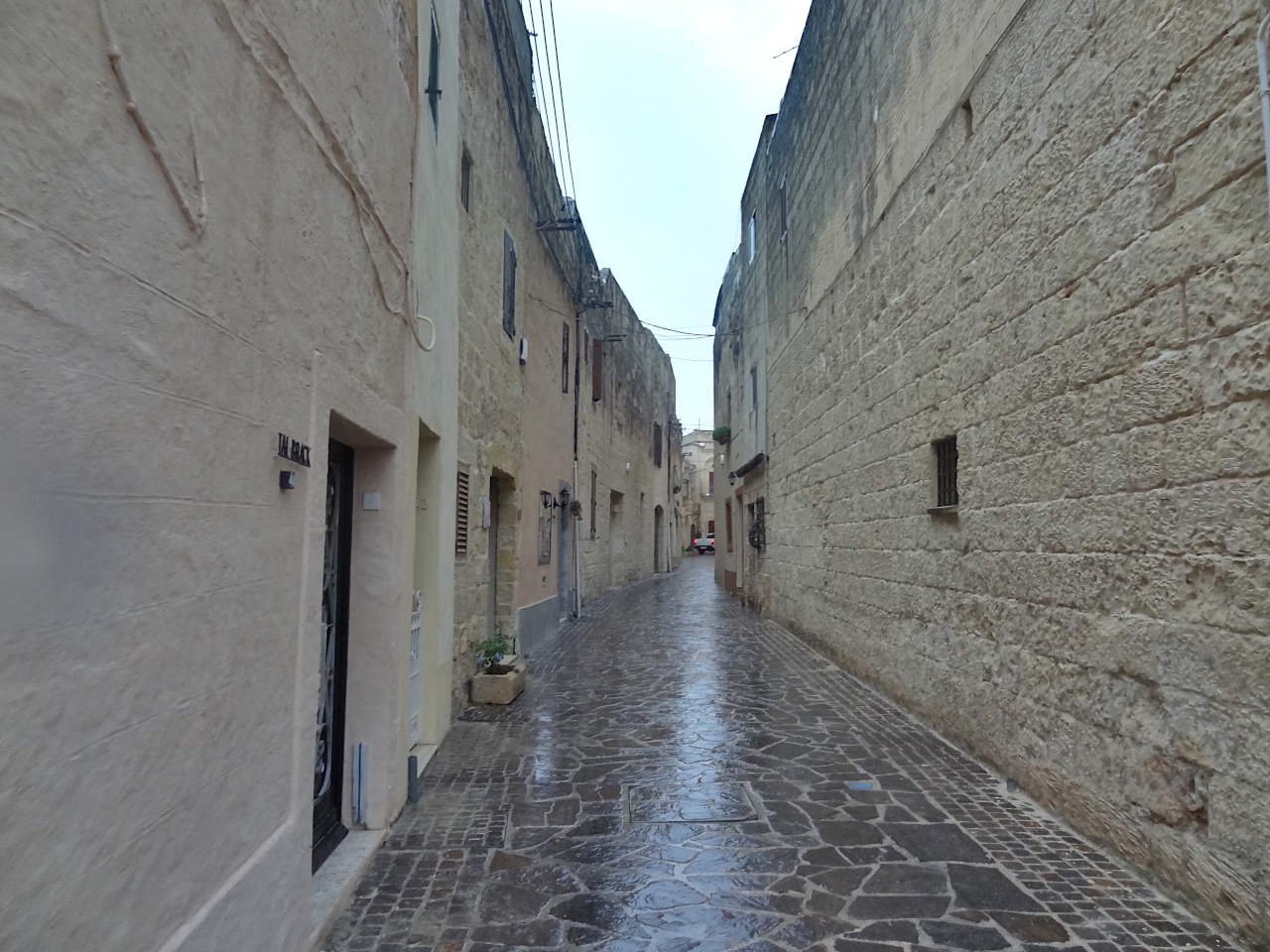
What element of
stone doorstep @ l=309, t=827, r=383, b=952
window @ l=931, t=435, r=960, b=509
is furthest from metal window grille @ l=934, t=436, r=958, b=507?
stone doorstep @ l=309, t=827, r=383, b=952

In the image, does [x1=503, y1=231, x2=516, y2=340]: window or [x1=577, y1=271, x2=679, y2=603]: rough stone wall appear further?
[x1=577, y1=271, x2=679, y2=603]: rough stone wall

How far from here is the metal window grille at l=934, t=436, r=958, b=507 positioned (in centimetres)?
559

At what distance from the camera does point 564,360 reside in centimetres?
1245

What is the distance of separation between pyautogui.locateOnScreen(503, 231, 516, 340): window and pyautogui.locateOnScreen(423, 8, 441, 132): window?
112 inches

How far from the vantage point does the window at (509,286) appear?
823 cm

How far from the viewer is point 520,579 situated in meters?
9.20

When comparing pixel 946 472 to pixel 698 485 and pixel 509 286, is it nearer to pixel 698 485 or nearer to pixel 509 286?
pixel 509 286

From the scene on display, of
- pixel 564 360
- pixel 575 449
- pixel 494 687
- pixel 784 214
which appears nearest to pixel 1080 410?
pixel 494 687

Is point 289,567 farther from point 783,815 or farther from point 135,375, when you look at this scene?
point 783,815

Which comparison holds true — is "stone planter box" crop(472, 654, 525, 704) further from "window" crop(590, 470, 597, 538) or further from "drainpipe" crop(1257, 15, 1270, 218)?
"window" crop(590, 470, 597, 538)

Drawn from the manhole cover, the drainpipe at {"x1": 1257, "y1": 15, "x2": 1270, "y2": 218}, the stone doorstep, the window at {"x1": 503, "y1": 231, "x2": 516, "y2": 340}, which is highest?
the window at {"x1": 503, "y1": 231, "x2": 516, "y2": 340}

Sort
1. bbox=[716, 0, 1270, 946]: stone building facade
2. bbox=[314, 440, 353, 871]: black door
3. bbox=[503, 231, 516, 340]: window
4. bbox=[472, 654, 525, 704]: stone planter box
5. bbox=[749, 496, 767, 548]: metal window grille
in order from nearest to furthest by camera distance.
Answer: bbox=[716, 0, 1270, 946]: stone building facade < bbox=[314, 440, 353, 871]: black door < bbox=[472, 654, 525, 704]: stone planter box < bbox=[503, 231, 516, 340]: window < bbox=[749, 496, 767, 548]: metal window grille

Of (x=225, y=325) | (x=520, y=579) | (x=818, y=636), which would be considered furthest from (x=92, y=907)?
(x=818, y=636)

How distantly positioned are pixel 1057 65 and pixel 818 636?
6856mm
